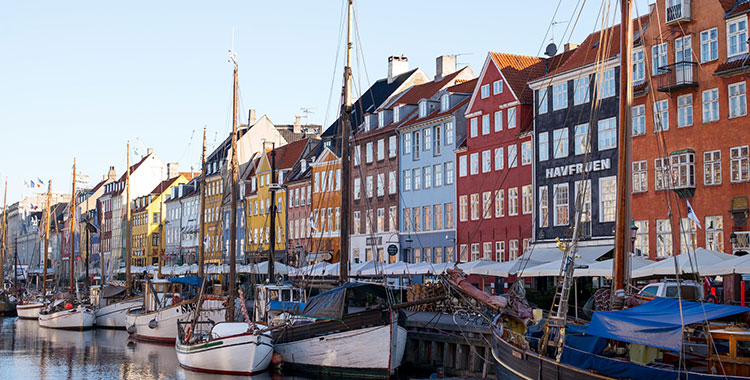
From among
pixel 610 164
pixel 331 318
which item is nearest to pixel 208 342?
pixel 331 318

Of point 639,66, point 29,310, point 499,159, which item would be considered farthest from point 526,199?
point 29,310

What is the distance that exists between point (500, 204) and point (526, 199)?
272cm

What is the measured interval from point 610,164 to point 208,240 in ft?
213

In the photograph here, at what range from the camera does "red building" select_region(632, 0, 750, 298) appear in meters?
41.9

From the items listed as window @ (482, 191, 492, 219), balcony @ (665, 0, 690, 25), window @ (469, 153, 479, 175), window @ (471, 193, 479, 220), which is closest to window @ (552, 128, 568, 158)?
window @ (482, 191, 492, 219)

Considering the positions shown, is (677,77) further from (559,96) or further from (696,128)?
(559,96)

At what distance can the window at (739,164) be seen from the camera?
4162 centimetres

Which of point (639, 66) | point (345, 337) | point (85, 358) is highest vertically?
point (639, 66)

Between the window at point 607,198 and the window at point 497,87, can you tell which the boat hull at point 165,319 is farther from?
the window at point 497,87

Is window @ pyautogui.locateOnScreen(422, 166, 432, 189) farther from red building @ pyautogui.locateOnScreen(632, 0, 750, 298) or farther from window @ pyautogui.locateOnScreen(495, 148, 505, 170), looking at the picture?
red building @ pyautogui.locateOnScreen(632, 0, 750, 298)

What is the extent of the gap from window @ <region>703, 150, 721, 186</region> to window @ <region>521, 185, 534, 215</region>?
41.8ft

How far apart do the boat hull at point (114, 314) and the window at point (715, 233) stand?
37.3 metres

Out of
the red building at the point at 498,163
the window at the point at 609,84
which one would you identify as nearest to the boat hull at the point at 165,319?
the red building at the point at 498,163

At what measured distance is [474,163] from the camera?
Result: 60531mm
